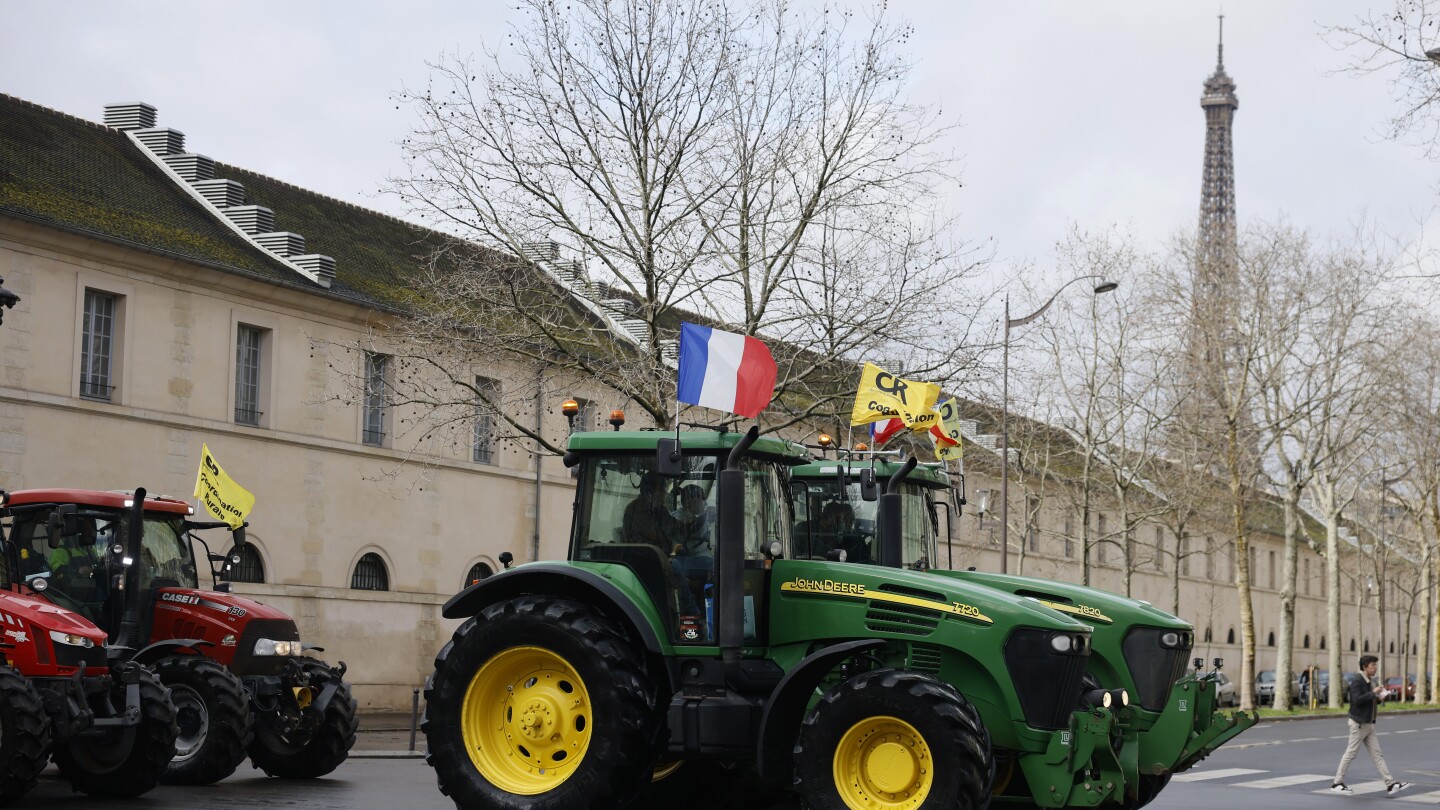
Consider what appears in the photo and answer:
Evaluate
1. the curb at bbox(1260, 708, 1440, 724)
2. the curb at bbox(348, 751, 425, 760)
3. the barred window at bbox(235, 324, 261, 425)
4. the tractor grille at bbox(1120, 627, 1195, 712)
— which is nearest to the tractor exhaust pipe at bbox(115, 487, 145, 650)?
the curb at bbox(348, 751, 425, 760)

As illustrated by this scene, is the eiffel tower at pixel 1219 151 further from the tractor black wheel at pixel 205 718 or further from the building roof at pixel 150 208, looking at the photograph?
the tractor black wheel at pixel 205 718

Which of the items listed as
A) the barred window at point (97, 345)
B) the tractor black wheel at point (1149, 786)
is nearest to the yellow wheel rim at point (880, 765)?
the tractor black wheel at point (1149, 786)

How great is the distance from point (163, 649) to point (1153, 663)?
905 cm

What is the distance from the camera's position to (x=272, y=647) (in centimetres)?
1675

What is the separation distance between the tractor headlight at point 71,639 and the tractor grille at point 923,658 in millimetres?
6828

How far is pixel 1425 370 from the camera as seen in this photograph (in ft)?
169

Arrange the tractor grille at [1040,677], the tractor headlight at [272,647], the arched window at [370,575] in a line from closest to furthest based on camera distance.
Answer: the tractor grille at [1040,677] → the tractor headlight at [272,647] → the arched window at [370,575]

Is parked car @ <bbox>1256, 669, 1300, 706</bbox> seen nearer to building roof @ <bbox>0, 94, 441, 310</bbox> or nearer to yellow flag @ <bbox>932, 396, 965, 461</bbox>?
building roof @ <bbox>0, 94, 441, 310</bbox>

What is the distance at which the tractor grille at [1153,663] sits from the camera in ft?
45.6

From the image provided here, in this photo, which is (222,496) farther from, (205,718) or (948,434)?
(948,434)

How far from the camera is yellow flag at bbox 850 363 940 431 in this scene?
18.3 m

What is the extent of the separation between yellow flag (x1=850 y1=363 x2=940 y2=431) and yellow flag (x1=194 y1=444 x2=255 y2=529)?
690 cm

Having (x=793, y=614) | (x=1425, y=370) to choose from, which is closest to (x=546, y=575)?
(x=793, y=614)

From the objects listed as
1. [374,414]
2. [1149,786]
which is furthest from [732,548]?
[374,414]
